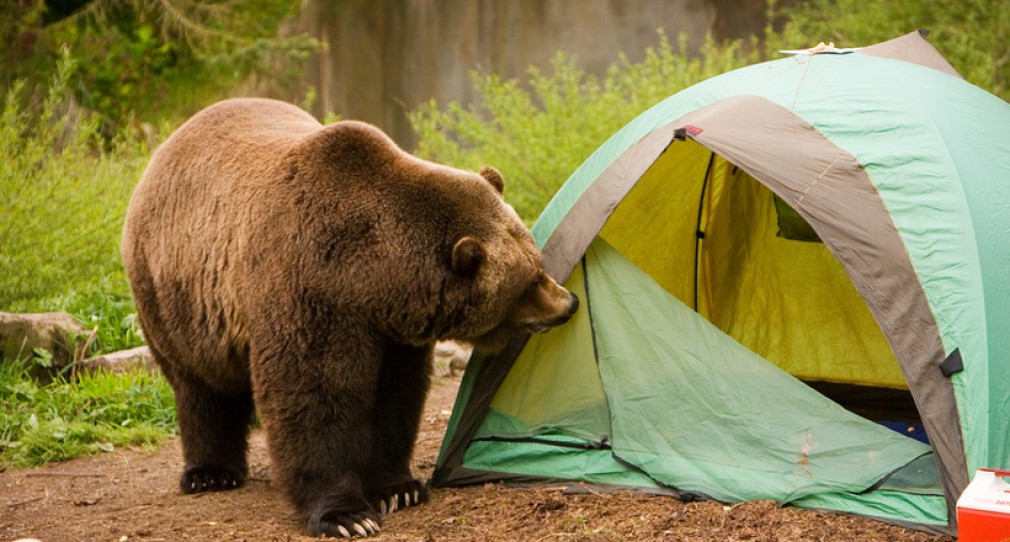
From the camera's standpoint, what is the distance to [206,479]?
216 inches

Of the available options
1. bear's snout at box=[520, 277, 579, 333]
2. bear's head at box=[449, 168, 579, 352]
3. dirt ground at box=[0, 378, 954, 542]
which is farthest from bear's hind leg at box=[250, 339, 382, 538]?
bear's snout at box=[520, 277, 579, 333]

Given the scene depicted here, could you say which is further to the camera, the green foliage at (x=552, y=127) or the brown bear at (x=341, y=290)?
the green foliage at (x=552, y=127)

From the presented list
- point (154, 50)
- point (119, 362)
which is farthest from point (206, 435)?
point (154, 50)

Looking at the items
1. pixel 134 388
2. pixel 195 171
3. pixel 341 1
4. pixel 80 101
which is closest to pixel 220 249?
pixel 195 171

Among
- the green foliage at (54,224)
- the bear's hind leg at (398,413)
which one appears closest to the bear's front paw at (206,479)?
the bear's hind leg at (398,413)

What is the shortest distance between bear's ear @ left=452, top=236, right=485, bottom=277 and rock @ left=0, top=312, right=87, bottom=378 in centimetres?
366

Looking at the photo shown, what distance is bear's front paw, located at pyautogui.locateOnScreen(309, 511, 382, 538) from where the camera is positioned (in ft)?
14.9

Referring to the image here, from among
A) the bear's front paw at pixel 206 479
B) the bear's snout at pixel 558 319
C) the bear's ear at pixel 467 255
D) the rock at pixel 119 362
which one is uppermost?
the bear's ear at pixel 467 255

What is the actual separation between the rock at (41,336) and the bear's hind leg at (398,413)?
121 inches

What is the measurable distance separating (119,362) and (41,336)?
48 centimetres

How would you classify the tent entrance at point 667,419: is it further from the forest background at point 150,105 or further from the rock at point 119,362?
the rock at point 119,362

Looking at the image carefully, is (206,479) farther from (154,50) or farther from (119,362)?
(154,50)

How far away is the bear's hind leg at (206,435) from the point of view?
548 centimetres

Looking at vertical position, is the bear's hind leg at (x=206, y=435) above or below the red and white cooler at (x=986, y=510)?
Answer: below
